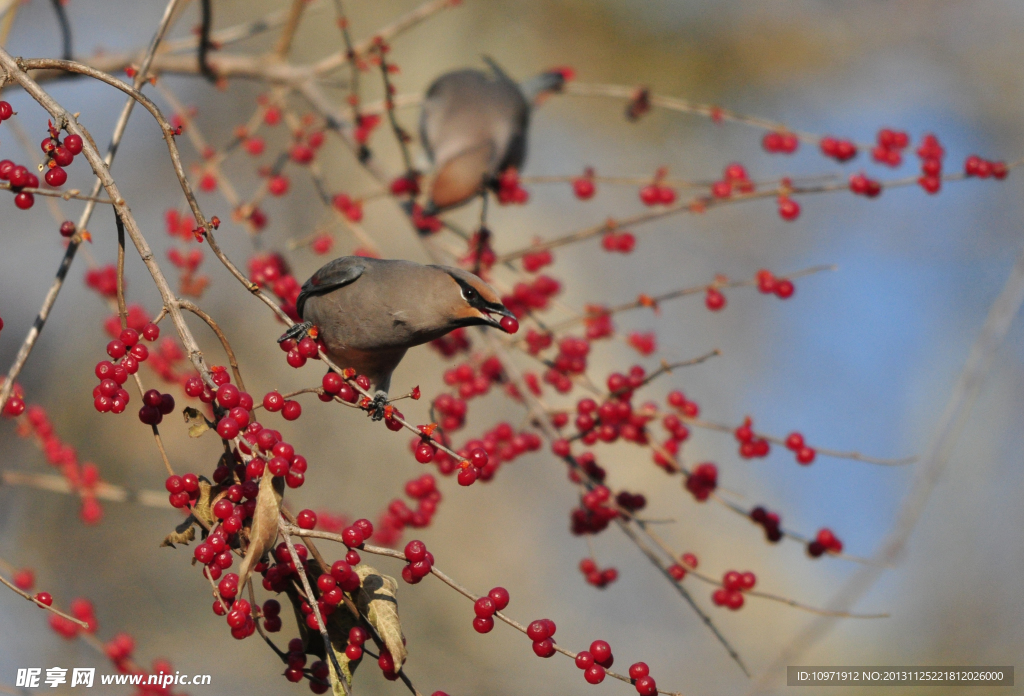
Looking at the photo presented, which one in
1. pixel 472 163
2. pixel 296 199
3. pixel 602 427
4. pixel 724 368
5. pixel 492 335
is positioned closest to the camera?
pixel 602 427

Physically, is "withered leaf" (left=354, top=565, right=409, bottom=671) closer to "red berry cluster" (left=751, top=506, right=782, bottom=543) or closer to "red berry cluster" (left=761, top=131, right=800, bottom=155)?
"red berry cluster" (left=751, top=506, right=782, bottom=543)

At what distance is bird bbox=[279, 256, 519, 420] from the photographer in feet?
6.84

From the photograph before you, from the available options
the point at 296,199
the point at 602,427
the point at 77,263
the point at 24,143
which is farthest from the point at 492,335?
the point at 296,199

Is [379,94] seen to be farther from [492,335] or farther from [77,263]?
[492,335]

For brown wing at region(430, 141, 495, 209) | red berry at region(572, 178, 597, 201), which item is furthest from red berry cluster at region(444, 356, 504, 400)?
brown wing at region(430, 141, 495, 209)

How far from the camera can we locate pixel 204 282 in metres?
3.09

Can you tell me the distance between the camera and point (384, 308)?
2258 mm

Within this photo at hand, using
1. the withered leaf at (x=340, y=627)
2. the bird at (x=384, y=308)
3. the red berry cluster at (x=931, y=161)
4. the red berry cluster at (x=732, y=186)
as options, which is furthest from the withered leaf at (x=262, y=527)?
the red berry cluster at (x=931, y=161)

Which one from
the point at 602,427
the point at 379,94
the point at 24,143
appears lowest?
the point at 602,427

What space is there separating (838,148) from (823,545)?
1531mm

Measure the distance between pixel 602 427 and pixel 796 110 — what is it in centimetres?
889

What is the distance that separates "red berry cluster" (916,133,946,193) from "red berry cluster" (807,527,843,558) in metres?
1.27

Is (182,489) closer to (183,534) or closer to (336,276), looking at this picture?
(183,534)

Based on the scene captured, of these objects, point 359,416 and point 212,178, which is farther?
point 359,416
